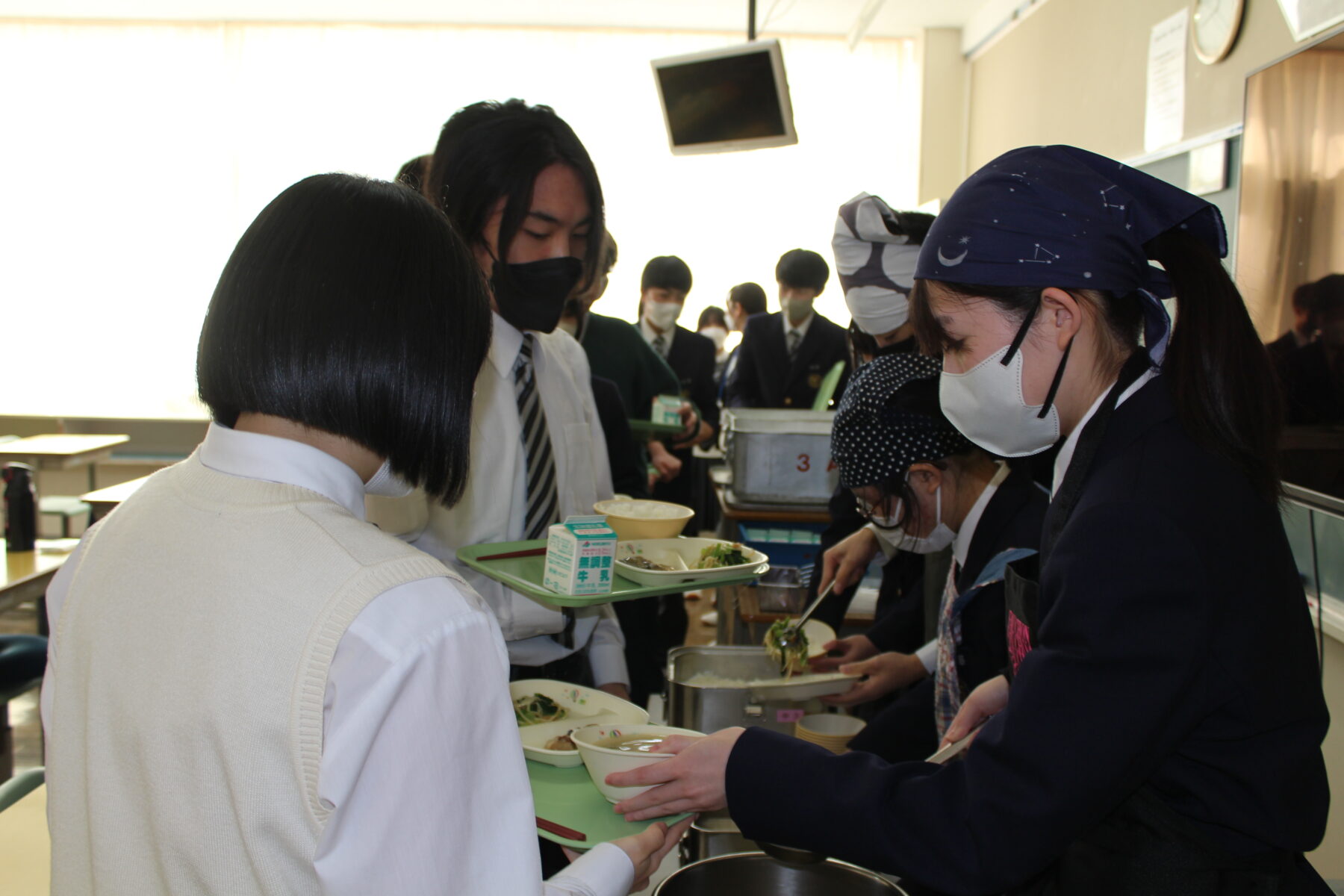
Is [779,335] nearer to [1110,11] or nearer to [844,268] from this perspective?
[1110,11]

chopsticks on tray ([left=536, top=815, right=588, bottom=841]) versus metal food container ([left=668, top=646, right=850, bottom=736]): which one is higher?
chopsticks on tray ([left=536, top=815, right=588, bottom=841])

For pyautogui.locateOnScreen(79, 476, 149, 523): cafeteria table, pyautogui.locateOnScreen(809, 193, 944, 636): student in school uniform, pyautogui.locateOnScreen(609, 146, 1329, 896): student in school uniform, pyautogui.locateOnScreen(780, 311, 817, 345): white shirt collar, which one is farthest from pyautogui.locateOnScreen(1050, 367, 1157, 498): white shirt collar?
pyautogui.locateOnScreen(780, 311, 817, 345): white shirt collar

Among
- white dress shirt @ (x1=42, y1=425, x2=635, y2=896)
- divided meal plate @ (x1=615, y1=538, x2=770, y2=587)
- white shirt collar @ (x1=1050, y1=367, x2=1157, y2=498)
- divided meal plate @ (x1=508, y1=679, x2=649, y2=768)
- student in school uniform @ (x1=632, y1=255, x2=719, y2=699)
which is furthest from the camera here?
student in school uniform @ (x1=632, y1=255, x2=719, y2=699)

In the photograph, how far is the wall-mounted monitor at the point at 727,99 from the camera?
4.14m

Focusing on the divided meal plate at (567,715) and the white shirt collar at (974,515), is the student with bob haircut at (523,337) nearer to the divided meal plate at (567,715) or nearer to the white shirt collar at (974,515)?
the divided meal plate at (567,715)

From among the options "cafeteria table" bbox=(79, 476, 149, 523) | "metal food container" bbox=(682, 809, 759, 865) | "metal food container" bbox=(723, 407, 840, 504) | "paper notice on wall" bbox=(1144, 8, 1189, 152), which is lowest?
"metal food container" bbox=(682, 809, 759, 865)

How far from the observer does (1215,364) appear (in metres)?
0.85

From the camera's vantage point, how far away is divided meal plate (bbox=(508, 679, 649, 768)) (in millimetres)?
1065

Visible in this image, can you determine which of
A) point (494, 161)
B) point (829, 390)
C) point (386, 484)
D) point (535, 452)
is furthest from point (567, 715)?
point (829, 390)

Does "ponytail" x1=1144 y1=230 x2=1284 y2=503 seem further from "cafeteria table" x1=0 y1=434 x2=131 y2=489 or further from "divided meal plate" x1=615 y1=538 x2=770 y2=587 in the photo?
"cafeteria table" x1=0 y1=434 x2=131 y2=489

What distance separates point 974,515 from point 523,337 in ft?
2.57

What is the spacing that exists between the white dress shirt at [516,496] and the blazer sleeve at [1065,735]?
0.58m

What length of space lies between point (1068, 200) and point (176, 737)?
2.83ft

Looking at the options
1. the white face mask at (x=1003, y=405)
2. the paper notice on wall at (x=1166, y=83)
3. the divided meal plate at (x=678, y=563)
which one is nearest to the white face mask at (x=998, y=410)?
the white face mask at (x=1003, y=405)
